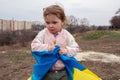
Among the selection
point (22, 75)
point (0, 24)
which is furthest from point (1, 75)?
point (0, 24)

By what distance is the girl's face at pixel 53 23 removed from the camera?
328cm

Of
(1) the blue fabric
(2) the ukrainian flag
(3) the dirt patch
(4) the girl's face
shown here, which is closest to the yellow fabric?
(2) the ukrainian flag

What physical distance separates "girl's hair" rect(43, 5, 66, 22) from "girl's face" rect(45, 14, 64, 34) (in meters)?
0.03

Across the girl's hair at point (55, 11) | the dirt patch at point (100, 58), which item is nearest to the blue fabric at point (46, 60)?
the girl's hair at point (55, 11)

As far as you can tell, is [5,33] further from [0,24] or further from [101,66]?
[101,66]

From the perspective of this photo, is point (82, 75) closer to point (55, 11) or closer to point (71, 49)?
point (71, 49)

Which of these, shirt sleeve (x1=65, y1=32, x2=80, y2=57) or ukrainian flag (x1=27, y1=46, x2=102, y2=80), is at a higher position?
shirt sleeve (x1=65, y1=32, x2=80, y2=57)

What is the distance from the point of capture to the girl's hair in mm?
3270

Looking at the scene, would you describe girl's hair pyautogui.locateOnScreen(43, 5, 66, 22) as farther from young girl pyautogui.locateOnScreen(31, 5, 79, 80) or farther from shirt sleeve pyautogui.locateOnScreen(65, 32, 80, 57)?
shirt sleeve pyautogui.locateOnScreen(65, 32, 80, 57)

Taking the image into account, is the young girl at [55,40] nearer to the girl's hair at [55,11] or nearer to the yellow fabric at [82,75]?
the girl's hair at [55,11]

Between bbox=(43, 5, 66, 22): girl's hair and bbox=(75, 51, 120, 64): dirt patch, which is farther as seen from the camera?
bbox=(75, 51, 120, 64): dirt patch

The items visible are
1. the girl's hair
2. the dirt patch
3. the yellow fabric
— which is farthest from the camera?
the dirt patch

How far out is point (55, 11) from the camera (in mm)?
3273

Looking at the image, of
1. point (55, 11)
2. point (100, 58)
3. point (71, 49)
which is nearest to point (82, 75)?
point (71, 49)
